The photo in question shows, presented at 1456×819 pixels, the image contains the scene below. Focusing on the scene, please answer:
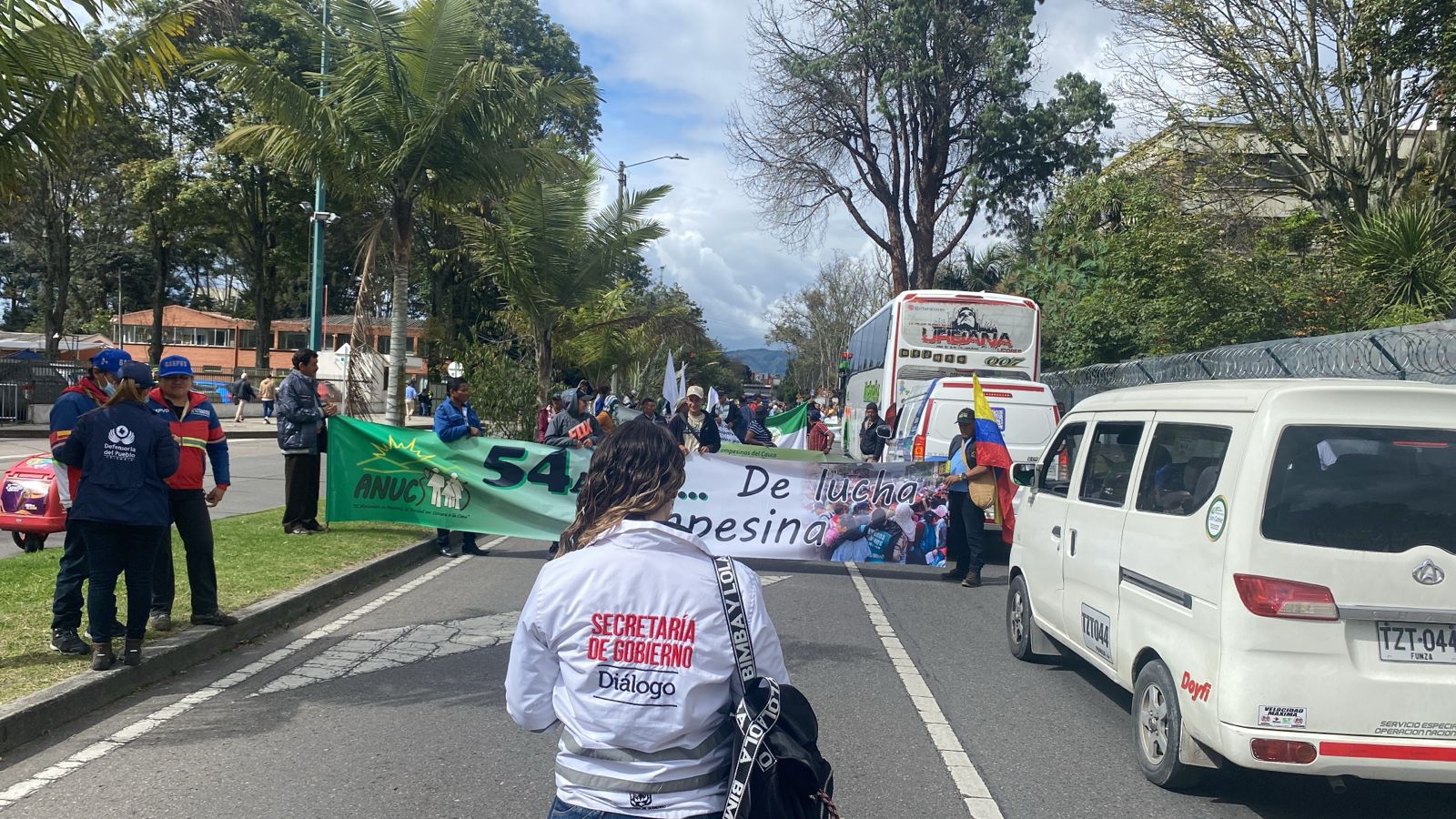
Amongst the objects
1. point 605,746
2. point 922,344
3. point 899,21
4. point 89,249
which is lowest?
point 605,746

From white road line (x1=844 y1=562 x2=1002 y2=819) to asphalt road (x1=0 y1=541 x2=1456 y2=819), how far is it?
46 mm

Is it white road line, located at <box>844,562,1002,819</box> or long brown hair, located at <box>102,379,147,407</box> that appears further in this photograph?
long brown hair, located at <box>102,379,147,407</box>

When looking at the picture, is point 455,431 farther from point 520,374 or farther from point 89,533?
point 520,374

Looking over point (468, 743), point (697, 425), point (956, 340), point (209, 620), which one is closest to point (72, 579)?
point (209, 620)

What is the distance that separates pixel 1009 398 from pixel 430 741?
9.35 meters

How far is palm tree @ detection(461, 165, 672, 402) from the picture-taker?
18.5 metres

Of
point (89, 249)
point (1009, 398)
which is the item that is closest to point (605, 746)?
point (1009, 398)

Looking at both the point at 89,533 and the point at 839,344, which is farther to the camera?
the point at 839,344

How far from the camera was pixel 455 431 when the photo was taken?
38.0ft

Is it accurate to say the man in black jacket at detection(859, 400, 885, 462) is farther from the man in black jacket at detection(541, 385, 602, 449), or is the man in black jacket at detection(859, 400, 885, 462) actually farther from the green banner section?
the green banner section

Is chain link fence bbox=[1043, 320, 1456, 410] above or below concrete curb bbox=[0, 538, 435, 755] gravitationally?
above

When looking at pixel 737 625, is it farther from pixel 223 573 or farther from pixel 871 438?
pixel 871 438

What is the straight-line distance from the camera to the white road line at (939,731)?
4.78 m

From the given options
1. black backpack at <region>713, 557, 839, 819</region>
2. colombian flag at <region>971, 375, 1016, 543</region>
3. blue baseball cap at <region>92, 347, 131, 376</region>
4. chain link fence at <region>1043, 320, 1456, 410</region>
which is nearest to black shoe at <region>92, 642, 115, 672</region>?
blue baseball cap at <region>92, 347, 131, 376</region>
